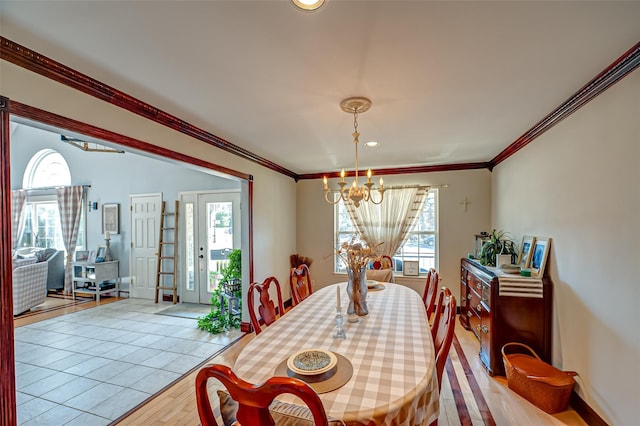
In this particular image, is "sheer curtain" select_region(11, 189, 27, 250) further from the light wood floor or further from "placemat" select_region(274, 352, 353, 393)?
"placemat" select_region(274, 352, 353, 393)

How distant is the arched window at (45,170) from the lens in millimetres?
6398

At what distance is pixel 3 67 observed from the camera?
149 centimetres

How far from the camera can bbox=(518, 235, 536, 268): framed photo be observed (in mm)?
2883

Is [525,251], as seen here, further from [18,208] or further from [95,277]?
[18,208]

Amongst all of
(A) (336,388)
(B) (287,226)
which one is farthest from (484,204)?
(A) (336,388)

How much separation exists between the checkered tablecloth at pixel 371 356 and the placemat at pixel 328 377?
1.0 inches

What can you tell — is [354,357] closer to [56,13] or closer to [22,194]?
[56,13]

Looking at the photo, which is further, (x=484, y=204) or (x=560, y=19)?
(x=484, y=204)

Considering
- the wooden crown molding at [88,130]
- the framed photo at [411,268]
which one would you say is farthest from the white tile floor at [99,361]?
the framed photo at [411,268]

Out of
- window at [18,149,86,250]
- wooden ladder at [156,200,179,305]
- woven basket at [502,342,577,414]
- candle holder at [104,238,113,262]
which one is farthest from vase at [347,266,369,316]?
window at [18,149,86,250]

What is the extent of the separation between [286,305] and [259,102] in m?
3.82

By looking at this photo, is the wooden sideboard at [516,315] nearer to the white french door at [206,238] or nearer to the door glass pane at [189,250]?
the white french door at [206,238]

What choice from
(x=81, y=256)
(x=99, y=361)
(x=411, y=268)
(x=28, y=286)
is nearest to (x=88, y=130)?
(x=99, y=361)

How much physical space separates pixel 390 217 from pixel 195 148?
328 centimetres
